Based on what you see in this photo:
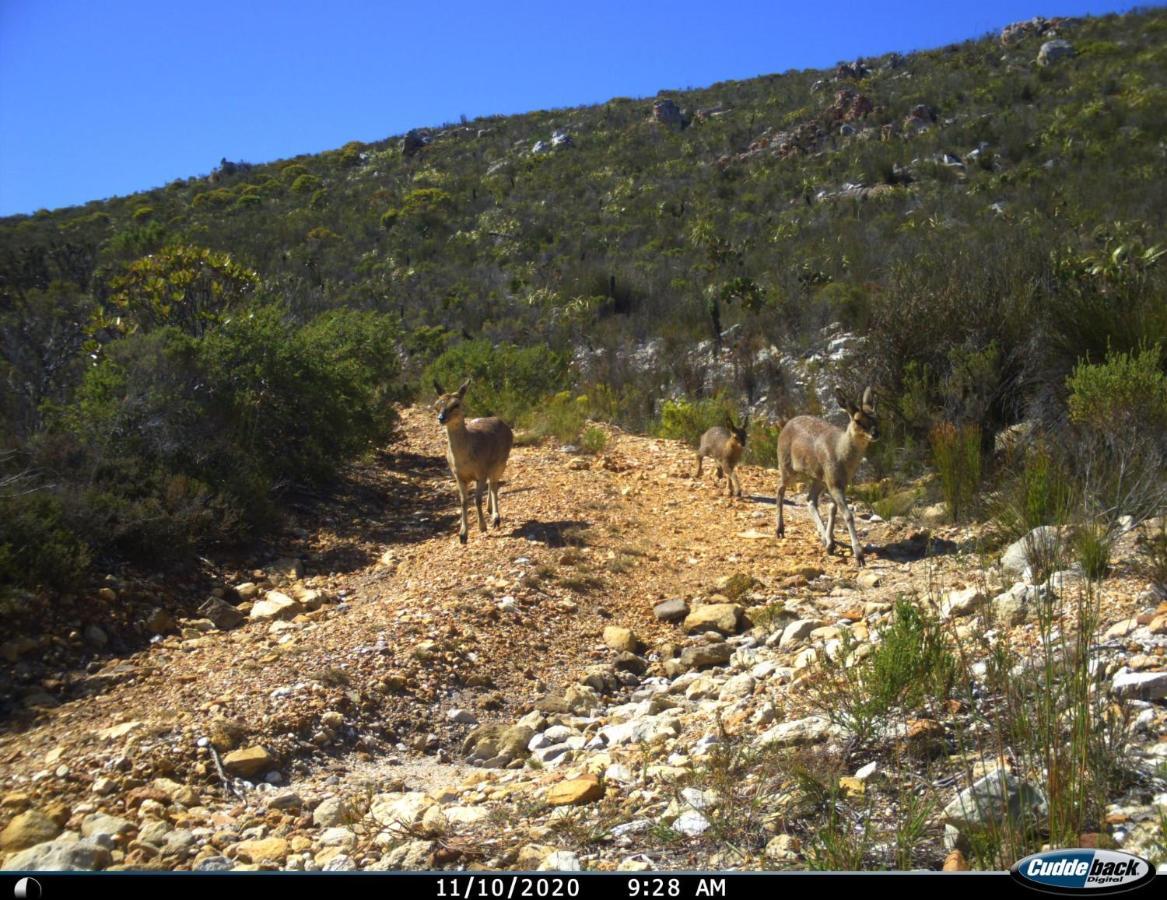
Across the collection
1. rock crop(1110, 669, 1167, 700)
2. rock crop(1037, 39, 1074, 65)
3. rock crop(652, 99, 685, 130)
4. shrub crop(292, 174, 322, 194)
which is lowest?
rock crop(1110, 669, 1167, 700)

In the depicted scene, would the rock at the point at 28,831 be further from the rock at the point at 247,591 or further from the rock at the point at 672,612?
the rock at the point at 672,612

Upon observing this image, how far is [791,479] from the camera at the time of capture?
35.5 feet

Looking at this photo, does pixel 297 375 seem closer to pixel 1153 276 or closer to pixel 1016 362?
pixel 1016 362

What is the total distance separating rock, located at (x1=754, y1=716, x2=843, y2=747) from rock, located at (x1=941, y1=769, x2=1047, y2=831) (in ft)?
3.17

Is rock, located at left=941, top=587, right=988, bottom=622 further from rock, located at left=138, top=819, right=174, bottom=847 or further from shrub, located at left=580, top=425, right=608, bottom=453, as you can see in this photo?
shrub, located at left=580, top=425, right=608, bottom=453

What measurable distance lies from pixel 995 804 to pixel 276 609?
6.47m

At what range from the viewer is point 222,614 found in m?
8.26

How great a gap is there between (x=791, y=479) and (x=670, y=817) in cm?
710

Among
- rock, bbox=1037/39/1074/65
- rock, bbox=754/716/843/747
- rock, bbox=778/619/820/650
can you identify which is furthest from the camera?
rock, bbox=1037/39/1074/65

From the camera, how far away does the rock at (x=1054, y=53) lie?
3912 centimetres

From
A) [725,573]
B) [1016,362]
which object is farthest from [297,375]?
[1016,362]

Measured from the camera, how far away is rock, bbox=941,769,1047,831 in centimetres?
339

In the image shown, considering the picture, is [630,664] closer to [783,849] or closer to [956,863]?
[783,849]

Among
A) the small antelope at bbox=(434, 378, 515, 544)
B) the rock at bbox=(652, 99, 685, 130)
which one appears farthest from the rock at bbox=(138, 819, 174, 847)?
the rock at bbox=(652, 99, 685, 130)
